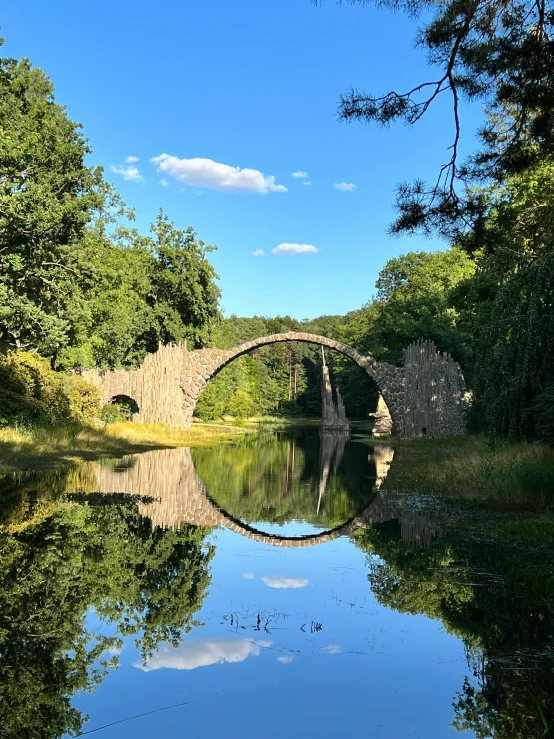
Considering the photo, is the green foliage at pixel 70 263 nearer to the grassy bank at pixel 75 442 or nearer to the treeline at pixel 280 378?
the grassy bank at pixel 75 442

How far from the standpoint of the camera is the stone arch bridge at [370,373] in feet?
89.3

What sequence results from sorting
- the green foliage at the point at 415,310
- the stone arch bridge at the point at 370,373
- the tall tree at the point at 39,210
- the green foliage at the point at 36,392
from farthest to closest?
the green foliage at the point at 415,310
the stone arch bridge at the point at 370,373
the green foliage at the point at 36,392
the tall tree at the point at 39,210

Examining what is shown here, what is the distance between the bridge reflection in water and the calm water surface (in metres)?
0.10

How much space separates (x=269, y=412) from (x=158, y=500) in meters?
63.0

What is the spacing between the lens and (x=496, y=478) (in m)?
11.0

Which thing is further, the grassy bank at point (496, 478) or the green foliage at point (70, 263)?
the green foliage at point (70, 263)

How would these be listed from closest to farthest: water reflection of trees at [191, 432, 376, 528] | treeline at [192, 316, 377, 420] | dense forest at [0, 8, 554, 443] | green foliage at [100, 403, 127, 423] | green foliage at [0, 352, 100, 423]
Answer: dense forest at [0, 8, 554, 443]
water reflection of trees at [191, 432, 376, 528]
green foliage at [0, 352, 100, 423]
green foliage at [100, 403, 127, 423]
treeline at [192, 316, 377, 420]

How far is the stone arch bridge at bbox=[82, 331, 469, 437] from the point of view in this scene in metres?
27.2

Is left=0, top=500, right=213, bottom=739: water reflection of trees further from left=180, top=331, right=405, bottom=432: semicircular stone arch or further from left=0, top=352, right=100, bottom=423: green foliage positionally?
left=180, top=331, right=405, bottom=432: semicircular stone arch

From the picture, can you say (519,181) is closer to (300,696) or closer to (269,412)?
(300,696)

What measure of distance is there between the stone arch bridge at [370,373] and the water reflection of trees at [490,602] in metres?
18.5

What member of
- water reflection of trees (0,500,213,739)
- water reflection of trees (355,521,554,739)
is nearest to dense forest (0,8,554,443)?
water reflection of trees (355,521,554,739)

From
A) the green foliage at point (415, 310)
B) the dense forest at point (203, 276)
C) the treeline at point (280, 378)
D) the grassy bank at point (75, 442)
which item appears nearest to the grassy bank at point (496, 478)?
the dense forest at point (203, 276)

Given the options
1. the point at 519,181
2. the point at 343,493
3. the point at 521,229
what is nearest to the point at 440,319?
the point at 519,181
